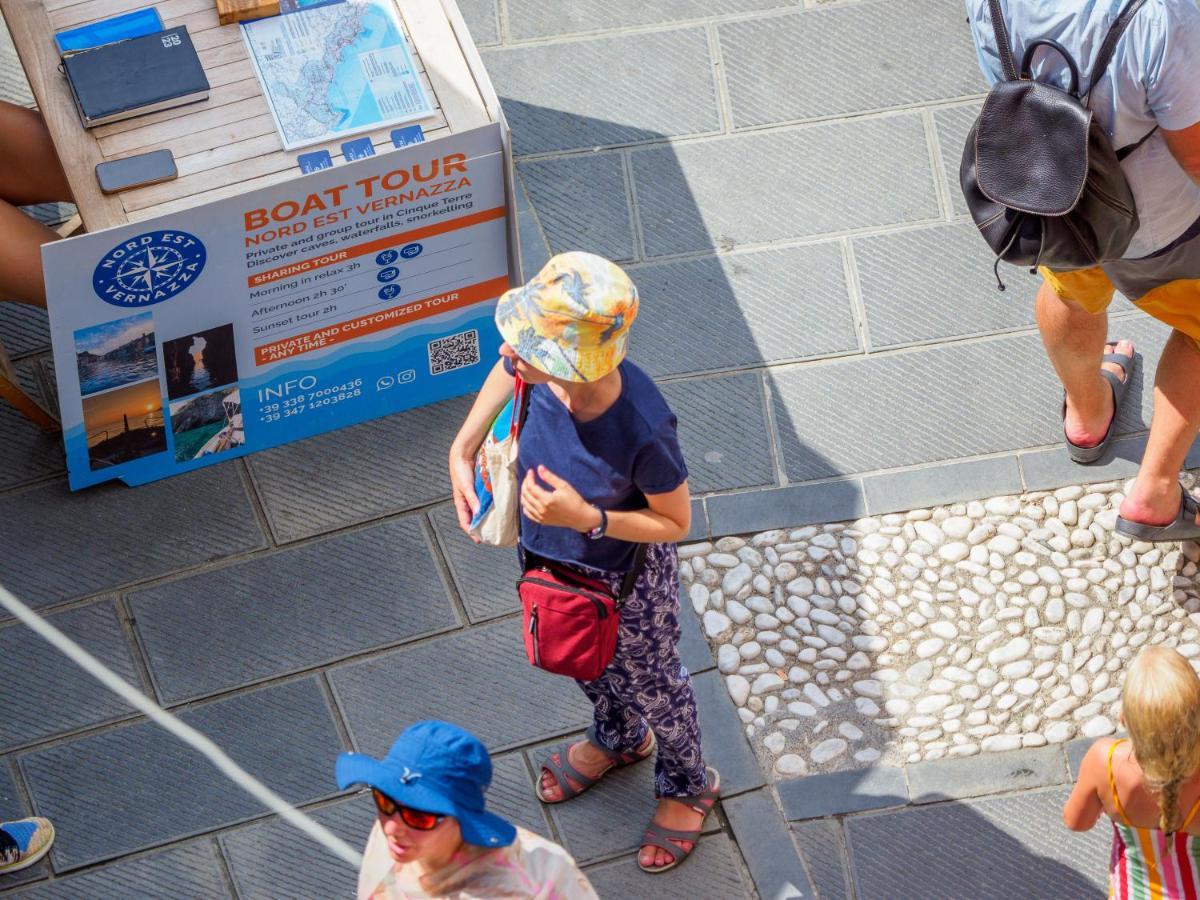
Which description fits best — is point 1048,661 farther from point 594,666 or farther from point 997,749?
point 594,666

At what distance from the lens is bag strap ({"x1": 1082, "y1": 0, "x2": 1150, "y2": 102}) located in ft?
9.62

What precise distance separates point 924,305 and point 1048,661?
1.35 m

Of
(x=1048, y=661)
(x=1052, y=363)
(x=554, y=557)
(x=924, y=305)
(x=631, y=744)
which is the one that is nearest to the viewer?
(x=554, y=557)

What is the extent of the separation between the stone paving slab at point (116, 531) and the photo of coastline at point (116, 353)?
0.53m

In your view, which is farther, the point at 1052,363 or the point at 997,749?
the point at 1052,363

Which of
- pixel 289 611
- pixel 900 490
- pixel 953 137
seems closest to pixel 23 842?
pixel 289 611

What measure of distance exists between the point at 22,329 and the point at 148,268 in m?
1.20

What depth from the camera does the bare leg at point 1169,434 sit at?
12.6 ft

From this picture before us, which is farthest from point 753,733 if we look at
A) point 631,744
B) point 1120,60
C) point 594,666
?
point 1120,60

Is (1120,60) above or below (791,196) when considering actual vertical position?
above

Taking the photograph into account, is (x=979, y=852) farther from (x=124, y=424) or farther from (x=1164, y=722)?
(x=124, y=424)

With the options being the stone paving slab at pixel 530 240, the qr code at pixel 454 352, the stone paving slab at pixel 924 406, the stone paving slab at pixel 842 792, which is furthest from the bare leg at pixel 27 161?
the stone paving slab at pixel 842 792

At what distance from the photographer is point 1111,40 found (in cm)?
298

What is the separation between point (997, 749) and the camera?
380cm
